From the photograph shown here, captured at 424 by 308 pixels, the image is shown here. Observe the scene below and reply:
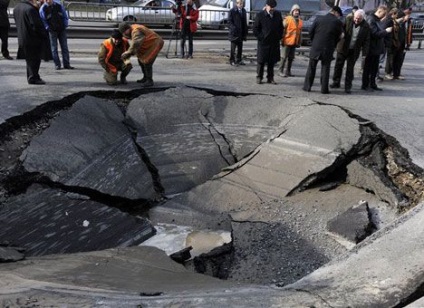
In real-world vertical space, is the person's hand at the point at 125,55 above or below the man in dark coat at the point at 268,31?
below

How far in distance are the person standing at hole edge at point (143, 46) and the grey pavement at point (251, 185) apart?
1.11 ft

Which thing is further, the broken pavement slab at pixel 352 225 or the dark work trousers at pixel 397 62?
the dark work trousers at pixel 397 62

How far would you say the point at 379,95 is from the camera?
8.77 meters

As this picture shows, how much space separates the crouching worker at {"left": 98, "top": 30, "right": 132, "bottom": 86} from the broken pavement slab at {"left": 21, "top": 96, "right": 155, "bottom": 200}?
1556 millimetres

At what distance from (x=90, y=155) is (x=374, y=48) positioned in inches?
234

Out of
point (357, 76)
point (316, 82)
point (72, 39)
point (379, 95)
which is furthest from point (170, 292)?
point (72, 39)

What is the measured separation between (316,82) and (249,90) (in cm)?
224

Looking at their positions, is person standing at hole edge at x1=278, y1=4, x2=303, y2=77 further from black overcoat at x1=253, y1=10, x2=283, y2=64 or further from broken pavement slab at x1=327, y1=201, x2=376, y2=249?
broken pavement slab at x1=327, y1=201, x2=376, y2=249

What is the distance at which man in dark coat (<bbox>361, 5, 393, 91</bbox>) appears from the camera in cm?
882

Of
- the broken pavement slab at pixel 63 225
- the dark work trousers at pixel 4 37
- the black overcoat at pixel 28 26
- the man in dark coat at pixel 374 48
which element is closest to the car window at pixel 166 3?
the dark work trousers at pixel 4 37

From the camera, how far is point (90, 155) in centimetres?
595

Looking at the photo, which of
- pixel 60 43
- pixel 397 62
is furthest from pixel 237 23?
pixel 60 43

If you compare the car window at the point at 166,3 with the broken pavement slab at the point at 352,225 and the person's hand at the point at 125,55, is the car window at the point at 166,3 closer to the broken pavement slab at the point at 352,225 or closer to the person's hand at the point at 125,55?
the person's hand at the point at 125,55

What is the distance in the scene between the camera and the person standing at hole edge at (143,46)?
821 centimetres
